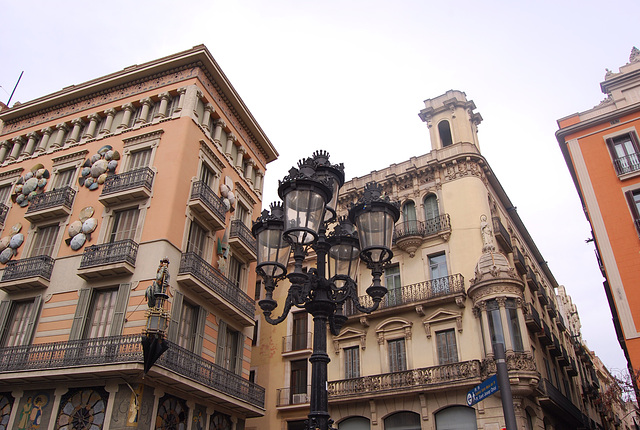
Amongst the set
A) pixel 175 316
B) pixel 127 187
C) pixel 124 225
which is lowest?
pixel 175 316

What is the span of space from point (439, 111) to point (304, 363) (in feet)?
52.1

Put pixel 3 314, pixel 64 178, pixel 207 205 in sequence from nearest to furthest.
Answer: pixel 3 314 → pixel 207 205 → pixel 64 178

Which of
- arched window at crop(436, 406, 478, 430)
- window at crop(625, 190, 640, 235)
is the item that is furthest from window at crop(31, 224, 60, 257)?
window at crop(625, 190, 640, 235)

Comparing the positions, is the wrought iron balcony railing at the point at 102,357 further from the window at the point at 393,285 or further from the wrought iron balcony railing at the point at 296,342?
the window at the point at 393,285

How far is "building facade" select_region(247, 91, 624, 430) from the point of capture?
65.3ft

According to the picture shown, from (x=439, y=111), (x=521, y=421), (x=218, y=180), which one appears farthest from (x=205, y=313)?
(x=439, y=111)

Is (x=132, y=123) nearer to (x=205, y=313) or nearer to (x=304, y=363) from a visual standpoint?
(x=205, y=313)

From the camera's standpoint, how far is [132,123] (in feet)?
74.6

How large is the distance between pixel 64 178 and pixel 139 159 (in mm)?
4339

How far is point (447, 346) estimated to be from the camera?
21047 millimetres

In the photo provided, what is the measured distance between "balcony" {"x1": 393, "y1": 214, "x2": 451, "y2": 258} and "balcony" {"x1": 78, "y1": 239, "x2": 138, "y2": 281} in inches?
487

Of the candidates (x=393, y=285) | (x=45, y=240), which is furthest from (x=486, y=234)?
(x=45, y=240)

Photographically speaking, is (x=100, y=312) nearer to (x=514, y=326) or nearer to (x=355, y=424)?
(x=355, y=424)

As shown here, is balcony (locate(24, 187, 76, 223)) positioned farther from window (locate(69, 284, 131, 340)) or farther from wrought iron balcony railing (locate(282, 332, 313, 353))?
wrought iron balcony railing (locate(282, 332, 313, 353))
